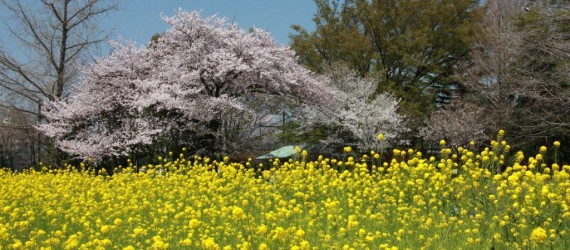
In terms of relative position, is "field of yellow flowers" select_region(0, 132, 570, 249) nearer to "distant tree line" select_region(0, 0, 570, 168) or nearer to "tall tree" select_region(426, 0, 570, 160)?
"distant tree line" select_region(0, 0, 570, 168)

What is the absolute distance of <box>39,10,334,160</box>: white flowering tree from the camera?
57.5 ft

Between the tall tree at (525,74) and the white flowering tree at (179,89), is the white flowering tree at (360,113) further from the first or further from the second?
the tall tree at (525,74)

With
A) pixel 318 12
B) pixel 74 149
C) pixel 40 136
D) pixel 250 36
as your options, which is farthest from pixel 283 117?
pixel 40 136

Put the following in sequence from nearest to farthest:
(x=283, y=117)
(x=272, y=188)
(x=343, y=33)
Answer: (x=272, y=188) → (x=283, y=117) → (x=343, y=33)

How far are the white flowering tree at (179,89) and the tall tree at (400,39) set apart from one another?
889 centimetres

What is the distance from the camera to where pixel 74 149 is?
58.9 feet

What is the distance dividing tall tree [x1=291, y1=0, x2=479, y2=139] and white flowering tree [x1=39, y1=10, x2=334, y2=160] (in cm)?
889

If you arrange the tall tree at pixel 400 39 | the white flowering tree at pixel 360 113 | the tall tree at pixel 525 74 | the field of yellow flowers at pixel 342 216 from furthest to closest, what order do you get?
the tall tree at pixel 400 39, the white flowering tree at pixel 360 113, the tall tree at pixel 525 74, the field of yellow flowers at pixel 342 216

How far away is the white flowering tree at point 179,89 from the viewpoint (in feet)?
57.5

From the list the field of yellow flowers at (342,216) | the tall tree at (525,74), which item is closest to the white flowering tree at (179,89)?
the tall tree at (525,74)

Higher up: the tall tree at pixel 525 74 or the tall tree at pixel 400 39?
the tall tree at pixel 400 39

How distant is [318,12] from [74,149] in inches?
628

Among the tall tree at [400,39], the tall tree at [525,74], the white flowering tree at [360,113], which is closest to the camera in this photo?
the tall tree at [525,74]

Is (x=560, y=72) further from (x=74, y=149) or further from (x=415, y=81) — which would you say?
(x=74, y=149)
